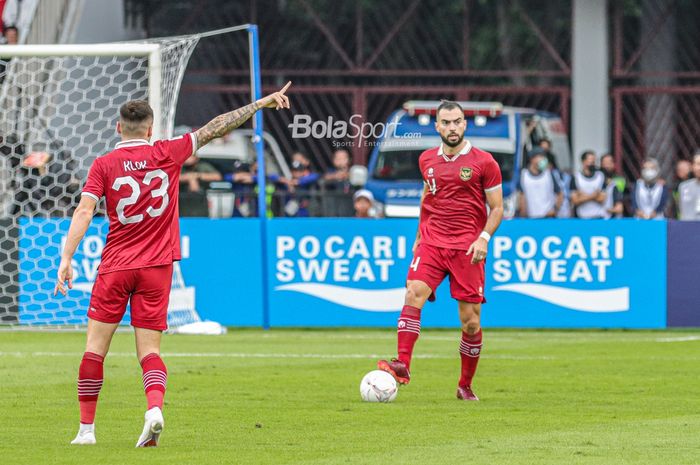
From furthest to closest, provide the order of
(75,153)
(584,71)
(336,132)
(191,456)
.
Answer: (584,71)
(75,153)
(336,132)
(191,456)

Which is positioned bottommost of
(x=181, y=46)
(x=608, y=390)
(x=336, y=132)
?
(x=608, y=390)

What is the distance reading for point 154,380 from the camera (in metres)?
8.64

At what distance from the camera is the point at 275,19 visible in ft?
97.8

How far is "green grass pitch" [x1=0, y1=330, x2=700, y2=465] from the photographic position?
27.8ft

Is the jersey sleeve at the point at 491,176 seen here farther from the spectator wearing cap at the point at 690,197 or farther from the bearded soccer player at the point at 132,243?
the spectator wearing cap at the point at 690,197

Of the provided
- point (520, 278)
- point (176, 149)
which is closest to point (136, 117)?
point (176, 149)

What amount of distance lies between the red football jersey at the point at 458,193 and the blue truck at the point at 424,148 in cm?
1045

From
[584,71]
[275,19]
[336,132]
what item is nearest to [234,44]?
[275,19]

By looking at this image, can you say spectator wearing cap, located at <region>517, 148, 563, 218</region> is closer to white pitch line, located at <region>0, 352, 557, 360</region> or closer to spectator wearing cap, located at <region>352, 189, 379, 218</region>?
spectator wearing cap, located at <region>352, 189, 379, 218</region>

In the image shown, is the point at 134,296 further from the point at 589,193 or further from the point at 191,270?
the point at 589,193

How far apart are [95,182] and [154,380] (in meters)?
1.18

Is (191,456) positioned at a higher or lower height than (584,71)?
lower

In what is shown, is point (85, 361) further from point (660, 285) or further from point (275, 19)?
point (275, 19)

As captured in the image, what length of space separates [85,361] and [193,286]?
29.5ft
